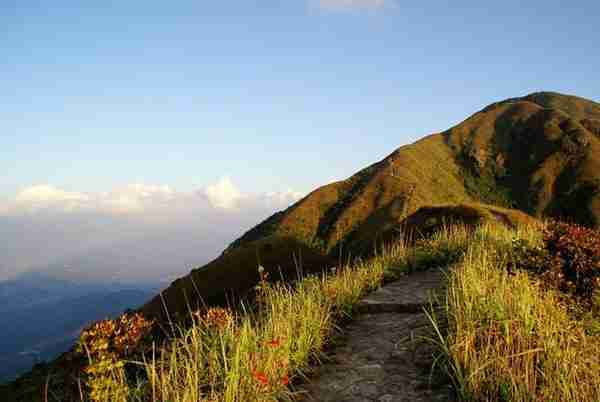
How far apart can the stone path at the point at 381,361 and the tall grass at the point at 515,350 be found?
1.13 feet

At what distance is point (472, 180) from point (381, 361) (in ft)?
431

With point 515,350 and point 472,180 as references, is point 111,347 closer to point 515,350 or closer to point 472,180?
point 515,350

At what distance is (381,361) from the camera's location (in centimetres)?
532

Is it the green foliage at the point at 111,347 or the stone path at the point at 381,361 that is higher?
the green foliage at the point at 111,347

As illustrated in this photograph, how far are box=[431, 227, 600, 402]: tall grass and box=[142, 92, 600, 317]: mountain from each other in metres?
57.4

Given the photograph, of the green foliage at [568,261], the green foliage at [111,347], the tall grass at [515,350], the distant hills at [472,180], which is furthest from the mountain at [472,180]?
the green foliage at [111,347]

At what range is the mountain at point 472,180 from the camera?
293 ft

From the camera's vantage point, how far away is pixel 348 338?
21.1 feet

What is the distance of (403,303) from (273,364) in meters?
3.37

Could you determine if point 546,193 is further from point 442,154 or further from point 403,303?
point 403,303

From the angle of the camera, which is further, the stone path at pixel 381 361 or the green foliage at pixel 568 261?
the green foliage at pixel 568 261

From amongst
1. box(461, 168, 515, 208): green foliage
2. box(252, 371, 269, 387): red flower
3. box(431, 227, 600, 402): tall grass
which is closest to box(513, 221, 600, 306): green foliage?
box(431, 227, 600, 402): tall grass

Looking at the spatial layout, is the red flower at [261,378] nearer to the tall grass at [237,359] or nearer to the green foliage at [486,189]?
the tall grass at [237,359]

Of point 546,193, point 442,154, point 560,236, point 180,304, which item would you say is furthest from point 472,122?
point 560,236
